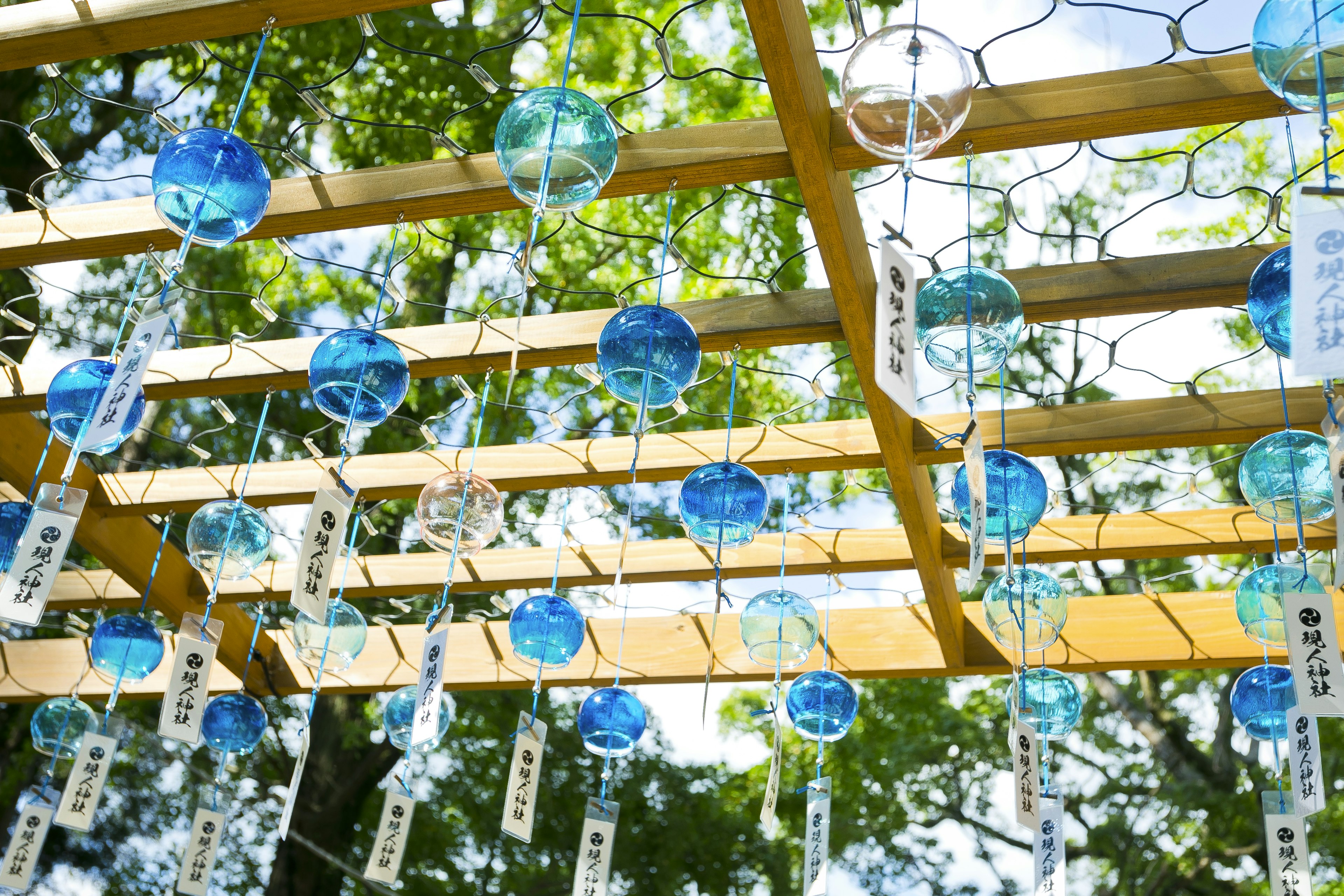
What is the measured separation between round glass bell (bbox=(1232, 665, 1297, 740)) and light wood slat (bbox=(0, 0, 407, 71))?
2656 millimetres

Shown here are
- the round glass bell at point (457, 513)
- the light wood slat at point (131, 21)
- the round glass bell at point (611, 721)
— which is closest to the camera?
the light wood slat at point (131, 21)

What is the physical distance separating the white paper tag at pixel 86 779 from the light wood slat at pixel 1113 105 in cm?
299

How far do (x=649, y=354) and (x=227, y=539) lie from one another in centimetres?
142

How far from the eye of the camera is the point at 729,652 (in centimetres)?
438

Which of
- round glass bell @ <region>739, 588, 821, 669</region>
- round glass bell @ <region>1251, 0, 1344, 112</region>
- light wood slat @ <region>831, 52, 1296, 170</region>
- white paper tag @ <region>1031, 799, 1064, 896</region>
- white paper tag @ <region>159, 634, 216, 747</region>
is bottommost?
white paper tag @ <region>1031, 799, 1064, 896</region>

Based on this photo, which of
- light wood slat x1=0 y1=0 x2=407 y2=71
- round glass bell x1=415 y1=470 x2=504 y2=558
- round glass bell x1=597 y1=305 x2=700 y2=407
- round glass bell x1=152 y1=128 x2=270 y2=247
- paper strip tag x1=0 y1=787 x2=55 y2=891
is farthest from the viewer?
paper strip tag x1=0 y1=787 x2=55 y2=891

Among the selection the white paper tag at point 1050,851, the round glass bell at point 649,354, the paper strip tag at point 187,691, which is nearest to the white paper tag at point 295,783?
the paper strip tag at point 187,691

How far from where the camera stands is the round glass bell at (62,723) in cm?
404

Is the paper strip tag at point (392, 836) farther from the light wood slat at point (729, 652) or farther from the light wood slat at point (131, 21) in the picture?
the light wood slat at point (131, 21)

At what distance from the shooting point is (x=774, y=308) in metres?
3.02

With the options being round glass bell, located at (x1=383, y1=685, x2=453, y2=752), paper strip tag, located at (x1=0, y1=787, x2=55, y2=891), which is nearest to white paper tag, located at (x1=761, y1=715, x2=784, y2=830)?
round glass bell, located at (x1=383, y1=685, x2=453, y2=752)

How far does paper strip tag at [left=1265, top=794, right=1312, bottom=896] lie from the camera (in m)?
3.28

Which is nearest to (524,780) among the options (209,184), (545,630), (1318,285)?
(545,630)

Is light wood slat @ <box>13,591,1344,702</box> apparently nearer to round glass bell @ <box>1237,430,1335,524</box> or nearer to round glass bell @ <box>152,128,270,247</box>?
round glass bell @ <box>1237,430,1335,524</box>
